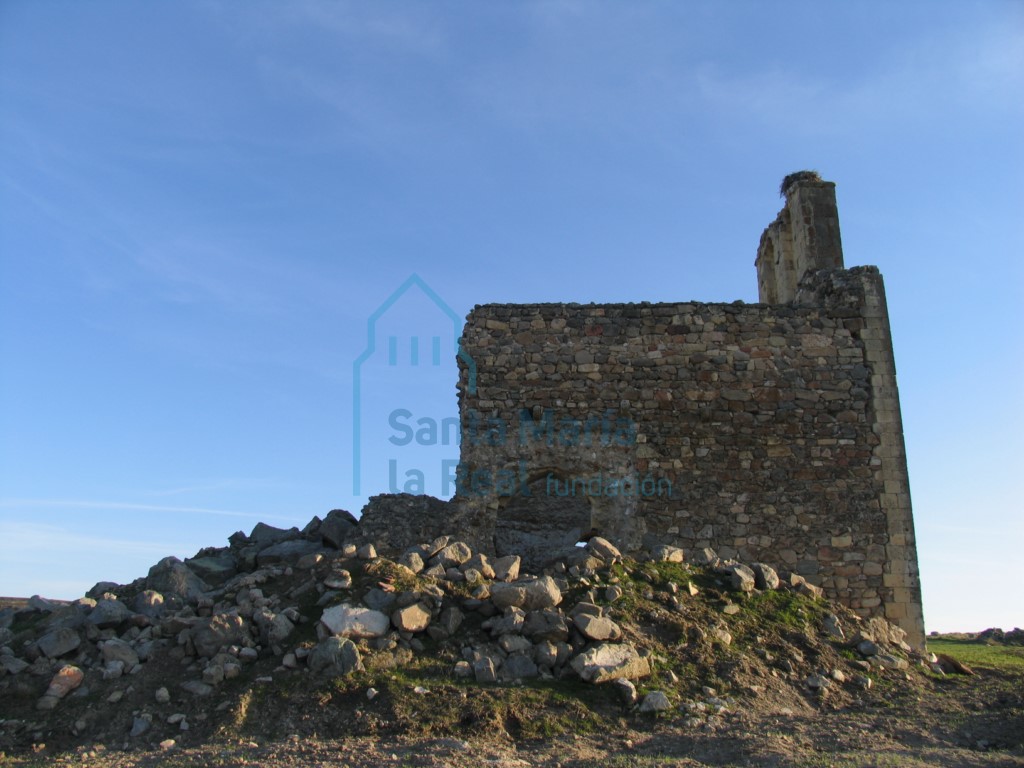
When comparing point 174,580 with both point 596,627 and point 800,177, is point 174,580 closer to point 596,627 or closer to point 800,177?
point 596,627

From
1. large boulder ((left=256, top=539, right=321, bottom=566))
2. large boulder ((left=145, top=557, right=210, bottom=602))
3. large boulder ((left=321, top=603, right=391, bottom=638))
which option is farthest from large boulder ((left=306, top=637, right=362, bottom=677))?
large boulder ((left=256, top=539, right=321, bottom=566))

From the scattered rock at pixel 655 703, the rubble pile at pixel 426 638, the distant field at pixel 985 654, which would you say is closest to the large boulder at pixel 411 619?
the rubble pile at pixel 426 638

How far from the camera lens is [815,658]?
738cm

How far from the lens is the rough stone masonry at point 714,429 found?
1036cm

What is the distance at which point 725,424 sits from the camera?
10672 millimetres

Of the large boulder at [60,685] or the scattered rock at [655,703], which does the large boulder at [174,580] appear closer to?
the large boulder at [60,685]

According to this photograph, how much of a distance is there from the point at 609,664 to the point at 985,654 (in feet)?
25.5

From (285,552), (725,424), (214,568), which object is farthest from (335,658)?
(725,424)

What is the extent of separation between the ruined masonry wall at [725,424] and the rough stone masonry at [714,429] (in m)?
0.02

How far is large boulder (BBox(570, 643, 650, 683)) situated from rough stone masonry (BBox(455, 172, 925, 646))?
339 centimetres

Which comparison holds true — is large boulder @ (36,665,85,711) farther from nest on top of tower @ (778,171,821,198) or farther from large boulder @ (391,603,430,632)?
nest on top of tower @ (778,171,821,198)

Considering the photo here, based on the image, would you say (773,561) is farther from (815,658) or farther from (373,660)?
(373,660)

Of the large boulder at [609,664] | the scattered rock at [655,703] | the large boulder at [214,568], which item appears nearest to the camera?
the scattered rock at [655,703]

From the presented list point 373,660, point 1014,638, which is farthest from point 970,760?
point 1014,638
